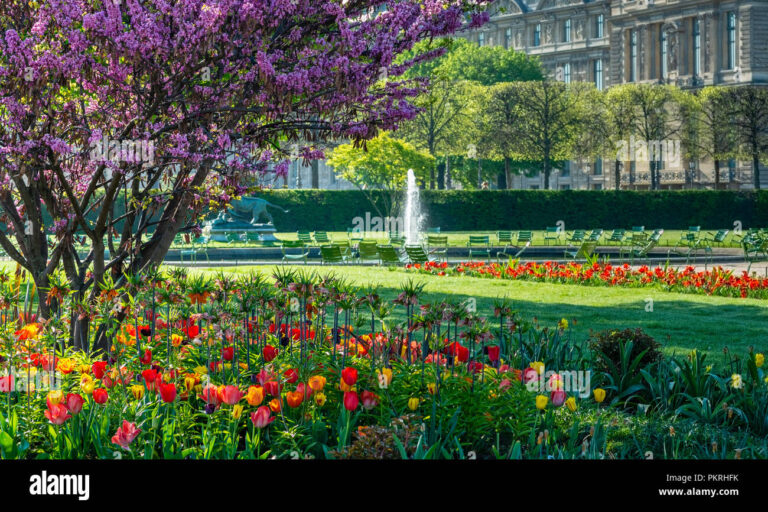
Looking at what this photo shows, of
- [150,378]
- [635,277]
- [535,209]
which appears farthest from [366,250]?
[535,209]

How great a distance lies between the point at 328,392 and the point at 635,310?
28.7ft

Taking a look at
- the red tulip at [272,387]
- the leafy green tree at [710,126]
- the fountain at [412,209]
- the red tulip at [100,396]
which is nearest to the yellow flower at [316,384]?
the red tulip at [272,387]

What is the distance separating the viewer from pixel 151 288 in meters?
7.04

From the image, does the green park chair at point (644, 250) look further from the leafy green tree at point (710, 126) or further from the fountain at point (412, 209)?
the leafy green tree at point (710, 126)

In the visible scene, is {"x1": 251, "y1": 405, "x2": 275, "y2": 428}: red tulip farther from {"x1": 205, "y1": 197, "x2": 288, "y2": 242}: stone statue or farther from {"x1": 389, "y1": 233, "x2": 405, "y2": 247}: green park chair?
{"x1": 205, "y1": 197, "x2": 288, "y2": 242}: stone statue

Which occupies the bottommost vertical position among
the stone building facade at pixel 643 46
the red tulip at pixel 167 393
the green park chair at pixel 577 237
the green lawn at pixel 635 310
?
the green lawn at pixel 635 310

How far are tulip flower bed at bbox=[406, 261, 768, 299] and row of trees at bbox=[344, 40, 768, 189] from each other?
31.6 meters

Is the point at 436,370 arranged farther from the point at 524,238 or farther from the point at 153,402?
the point at 524,238

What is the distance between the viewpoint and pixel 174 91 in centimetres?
734

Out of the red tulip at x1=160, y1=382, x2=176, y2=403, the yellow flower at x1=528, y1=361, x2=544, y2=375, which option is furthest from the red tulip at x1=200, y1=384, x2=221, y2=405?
the yellow flower at x1=528, y1=361, x2=544, y2=375

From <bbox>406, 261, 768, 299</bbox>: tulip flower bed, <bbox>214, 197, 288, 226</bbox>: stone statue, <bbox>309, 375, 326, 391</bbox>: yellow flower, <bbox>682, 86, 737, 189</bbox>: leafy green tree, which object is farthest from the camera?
<bbox>682, 86, 737, 189</bbox>: leafy green tree

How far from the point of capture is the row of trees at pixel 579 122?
53719 mm

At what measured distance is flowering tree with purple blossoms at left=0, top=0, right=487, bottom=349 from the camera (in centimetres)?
683

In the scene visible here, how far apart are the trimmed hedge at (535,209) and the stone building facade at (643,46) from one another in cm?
1504
